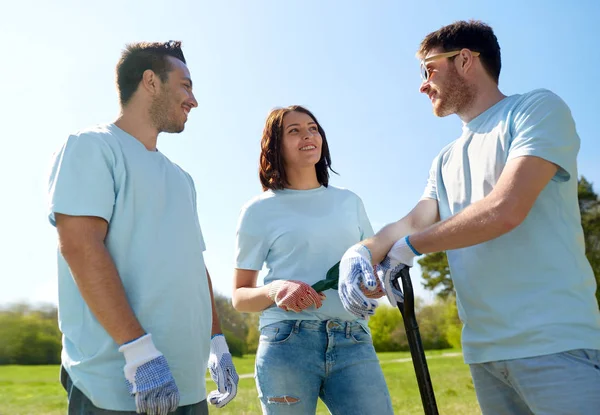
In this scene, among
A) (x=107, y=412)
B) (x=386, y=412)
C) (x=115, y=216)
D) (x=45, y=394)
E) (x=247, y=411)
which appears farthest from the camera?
(x=45, y=394)

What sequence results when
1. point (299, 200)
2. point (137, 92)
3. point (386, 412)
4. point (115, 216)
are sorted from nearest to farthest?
point (115, 216), point (137, 92), point (386, 412), point (299, 200)

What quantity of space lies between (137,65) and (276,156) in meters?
Answer: 1.00

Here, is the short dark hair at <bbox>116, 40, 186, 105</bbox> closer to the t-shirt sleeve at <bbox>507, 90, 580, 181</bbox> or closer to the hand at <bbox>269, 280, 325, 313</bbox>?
the hand at <bbox>269, 280, 325, 313</bbox>

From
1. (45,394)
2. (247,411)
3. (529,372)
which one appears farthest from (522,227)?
(45,394)

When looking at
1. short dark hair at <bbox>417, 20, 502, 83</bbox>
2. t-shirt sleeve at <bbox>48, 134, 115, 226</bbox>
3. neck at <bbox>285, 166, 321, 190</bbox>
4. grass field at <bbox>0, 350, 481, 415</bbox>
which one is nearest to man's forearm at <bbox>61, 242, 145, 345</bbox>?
t-shirt sleeve at <bbox>48, 134, 115, 226</bbox>

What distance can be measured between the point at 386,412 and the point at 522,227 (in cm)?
107

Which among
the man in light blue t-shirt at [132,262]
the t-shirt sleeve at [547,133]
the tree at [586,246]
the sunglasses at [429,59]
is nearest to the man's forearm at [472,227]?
the t-shirt sleeve at [547,133]

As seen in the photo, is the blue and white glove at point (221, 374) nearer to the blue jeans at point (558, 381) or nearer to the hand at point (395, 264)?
the hand at point (395, 264)

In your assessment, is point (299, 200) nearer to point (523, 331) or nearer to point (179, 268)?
point (179, 268)

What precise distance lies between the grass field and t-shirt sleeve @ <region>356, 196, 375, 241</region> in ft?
31.1

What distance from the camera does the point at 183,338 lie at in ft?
6.97

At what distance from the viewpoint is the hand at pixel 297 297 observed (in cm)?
258

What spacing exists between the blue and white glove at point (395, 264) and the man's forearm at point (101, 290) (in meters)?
1.04

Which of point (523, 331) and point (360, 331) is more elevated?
point (523, 331)
